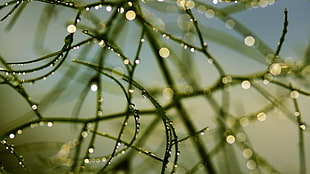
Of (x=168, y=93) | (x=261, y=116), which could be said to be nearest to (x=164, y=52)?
(x=168, y=93)

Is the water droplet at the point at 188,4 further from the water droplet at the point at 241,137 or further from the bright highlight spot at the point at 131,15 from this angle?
the water droplet at the point at 241,137

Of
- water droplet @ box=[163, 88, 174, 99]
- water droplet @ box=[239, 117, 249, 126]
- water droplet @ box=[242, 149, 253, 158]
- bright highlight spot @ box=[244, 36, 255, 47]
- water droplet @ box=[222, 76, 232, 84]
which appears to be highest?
bright highlight spot @ box=[244, 36, 255, 47]

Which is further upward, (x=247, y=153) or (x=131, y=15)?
(x=131, y=15)

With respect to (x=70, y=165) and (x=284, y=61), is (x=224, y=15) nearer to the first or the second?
(x=284, y=61)

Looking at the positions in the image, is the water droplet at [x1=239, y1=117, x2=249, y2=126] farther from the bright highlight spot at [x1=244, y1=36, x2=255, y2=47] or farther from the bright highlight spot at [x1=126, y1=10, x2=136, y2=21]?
the bright highlight spot at [x1=126, y1=10, x2=136, y2=21]

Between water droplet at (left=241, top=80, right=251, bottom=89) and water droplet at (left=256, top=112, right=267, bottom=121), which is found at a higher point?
water droplet at (left=241, top=80, right=251, bottom=89)

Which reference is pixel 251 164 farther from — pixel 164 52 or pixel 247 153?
pixel 164 52

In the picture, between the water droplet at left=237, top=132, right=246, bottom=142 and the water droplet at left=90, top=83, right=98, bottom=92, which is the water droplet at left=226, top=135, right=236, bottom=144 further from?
the water droplet at left=90, top=83, right=98, bottom=92

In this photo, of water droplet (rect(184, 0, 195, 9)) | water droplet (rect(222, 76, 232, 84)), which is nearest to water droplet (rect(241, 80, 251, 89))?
water droplet (rect(222, 76, 232, 84))

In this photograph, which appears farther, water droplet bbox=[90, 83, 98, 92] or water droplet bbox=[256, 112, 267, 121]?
water droplet bbox=[256, 112, 267, 121]

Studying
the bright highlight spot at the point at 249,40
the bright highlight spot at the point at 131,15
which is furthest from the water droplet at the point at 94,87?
the bright highlight spot at the point at 249,40

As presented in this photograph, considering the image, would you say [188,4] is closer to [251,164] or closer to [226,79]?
[226,79]

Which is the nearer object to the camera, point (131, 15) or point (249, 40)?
point (131, 15)
